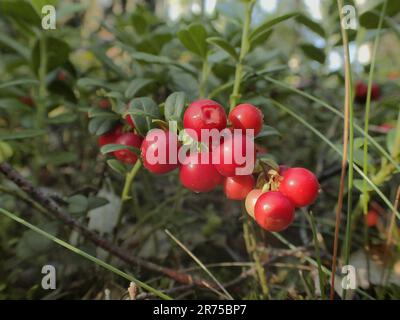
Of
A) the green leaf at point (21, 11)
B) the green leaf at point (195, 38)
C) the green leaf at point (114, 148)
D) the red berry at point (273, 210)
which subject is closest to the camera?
the red berry at point (273, 210)

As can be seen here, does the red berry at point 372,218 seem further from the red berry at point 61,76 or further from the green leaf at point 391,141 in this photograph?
the red berry at point 61,76

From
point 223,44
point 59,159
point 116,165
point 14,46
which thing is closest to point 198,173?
point 116,165

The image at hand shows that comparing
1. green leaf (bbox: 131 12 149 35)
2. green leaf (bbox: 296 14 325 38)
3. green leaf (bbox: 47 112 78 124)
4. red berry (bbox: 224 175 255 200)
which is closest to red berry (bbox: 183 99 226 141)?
red berry (bbox: 224 175 255 200)

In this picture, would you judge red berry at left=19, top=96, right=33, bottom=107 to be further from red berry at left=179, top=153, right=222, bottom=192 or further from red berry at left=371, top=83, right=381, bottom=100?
red berry at left=371, top=83, right=381, bottom=100

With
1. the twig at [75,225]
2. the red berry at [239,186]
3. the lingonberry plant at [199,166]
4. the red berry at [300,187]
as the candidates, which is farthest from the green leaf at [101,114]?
the red berry at [300,187]
